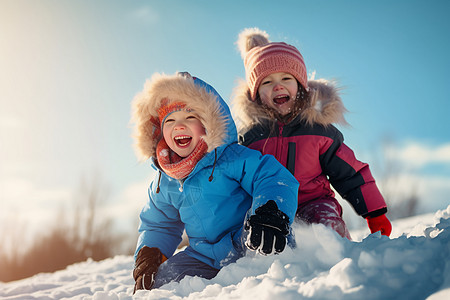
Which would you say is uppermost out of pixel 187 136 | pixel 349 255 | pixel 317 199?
pixel 187 136

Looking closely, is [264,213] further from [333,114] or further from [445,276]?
[333,114]

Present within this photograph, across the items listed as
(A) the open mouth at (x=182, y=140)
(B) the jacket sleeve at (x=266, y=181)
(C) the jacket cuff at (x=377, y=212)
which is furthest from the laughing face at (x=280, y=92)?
(C) the jacket cuff at (x=377, y=212)

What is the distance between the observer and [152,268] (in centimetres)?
217

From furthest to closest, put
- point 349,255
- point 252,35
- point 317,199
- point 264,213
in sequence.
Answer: point 252,35, point 317,199, point 264,213, point 349,255

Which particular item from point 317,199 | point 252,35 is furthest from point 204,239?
point 252,35

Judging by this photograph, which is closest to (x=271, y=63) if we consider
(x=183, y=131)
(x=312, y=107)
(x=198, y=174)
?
(x=312, y=107)

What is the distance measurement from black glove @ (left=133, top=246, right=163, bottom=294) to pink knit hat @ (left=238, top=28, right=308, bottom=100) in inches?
56.9

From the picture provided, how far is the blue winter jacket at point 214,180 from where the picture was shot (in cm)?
198

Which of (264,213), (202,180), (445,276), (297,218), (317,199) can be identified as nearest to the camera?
(445,276)

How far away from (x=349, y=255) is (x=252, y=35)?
244 cm

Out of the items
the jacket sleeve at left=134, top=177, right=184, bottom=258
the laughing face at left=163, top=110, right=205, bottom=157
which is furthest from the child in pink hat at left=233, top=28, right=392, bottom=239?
the jacket sleeve at left=134, top=177, right=184, bottom=258

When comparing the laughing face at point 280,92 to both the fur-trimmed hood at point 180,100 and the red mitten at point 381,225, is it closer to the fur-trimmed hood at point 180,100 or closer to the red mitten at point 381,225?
the fur-trimmed hood at point 180,100

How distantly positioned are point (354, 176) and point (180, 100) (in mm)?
1442

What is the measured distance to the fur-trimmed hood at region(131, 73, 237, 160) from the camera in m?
2.10
